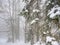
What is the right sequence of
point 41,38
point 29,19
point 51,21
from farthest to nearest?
point 29,19 → point 41,38 → point 51,21

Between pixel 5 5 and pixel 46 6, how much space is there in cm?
104

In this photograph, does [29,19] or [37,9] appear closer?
[37,9]

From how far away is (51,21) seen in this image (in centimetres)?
177

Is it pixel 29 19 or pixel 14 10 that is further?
pixel 14 10

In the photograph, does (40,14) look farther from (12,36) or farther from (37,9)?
(12,36)

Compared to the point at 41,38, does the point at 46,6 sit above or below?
above

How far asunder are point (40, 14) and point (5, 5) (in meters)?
0.95

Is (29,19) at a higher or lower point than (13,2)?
lower

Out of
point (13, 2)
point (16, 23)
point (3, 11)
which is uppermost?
point (13, 2)

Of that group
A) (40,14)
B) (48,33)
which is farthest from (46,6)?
(48,33)

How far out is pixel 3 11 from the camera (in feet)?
8.77

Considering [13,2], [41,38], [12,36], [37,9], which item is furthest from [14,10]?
[41,38]

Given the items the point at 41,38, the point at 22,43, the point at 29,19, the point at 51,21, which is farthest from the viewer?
the point at 22,43

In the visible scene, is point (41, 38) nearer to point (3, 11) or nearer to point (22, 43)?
point (22, 43)
